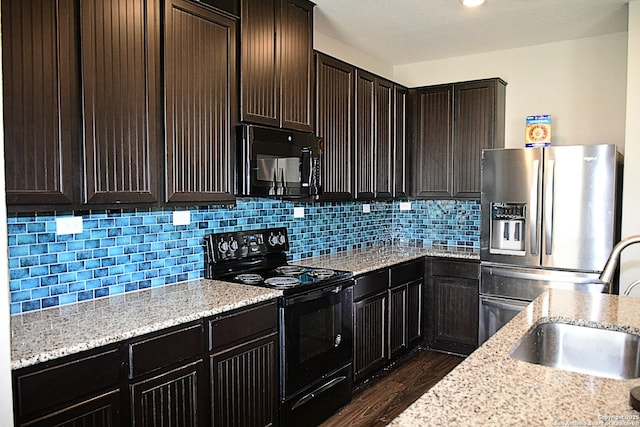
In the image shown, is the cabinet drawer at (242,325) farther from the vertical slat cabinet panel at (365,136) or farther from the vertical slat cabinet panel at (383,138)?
the vertical slat cabinet panel at (383,138)

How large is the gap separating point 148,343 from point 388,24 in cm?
289

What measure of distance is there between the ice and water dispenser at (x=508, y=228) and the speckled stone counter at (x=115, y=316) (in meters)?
2.12

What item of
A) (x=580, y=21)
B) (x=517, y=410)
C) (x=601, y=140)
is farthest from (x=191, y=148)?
(x=601, y=140)

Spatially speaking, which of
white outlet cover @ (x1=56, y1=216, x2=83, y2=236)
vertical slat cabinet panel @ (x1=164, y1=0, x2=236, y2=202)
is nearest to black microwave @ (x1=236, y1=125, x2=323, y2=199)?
vertical slat cabinet panel @ (x1=164, y1=0, x2=236, y2=202)

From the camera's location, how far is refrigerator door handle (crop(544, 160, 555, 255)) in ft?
11.8

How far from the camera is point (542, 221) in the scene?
3.65 meters

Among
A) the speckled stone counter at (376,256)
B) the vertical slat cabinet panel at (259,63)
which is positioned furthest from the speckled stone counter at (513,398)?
the speckled stone counter at (376,256)

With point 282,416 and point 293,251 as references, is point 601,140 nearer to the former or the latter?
point 293,251

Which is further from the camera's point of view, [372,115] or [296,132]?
[372,115]

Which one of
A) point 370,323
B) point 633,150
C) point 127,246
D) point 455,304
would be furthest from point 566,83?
point 127,246

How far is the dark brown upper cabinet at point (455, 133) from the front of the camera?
14.1 feet

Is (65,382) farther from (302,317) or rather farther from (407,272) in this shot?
(407,272)

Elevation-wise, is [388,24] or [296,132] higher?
[388,24]

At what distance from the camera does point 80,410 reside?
1.68m
